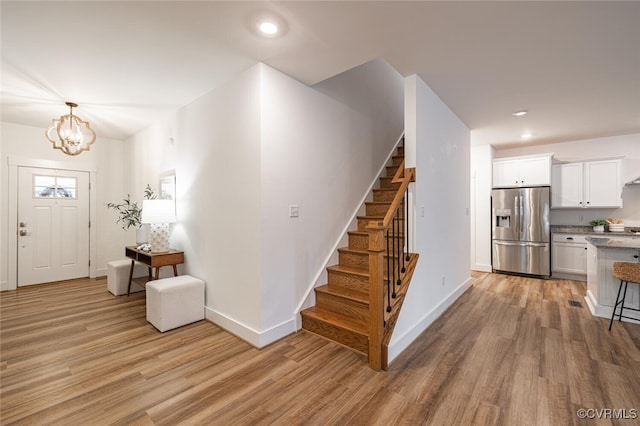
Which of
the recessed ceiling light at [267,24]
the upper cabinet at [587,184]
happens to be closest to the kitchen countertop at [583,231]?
the upper cabinet at [587,184]

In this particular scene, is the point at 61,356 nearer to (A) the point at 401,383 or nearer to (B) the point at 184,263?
(B) the point at 184,263

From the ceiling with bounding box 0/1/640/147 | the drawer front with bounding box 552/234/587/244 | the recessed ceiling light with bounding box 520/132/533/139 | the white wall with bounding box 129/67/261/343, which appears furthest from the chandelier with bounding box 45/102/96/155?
the drawer front with bounding box 552/234/587/244

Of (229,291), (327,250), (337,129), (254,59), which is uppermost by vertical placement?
(254,59)

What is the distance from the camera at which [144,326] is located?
10.1 feet

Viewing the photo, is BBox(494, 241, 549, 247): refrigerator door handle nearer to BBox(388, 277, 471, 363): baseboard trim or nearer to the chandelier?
BBox(388, 277, 471, 363): baseboard trim

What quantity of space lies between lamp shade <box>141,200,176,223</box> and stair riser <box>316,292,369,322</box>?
7.56 ft

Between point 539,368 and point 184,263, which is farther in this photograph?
point 184,263

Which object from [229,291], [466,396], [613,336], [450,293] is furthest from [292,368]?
[613,336]

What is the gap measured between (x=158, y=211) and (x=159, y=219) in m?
0.11

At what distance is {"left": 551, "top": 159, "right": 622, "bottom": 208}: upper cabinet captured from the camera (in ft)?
16.1

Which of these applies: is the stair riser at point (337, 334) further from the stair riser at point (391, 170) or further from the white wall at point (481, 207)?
the white wall at point (481, 207)

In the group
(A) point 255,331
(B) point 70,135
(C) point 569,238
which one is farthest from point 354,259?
(C) point 569,238

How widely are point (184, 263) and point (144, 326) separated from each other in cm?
89

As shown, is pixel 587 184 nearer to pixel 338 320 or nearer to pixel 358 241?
pixel 358 241
